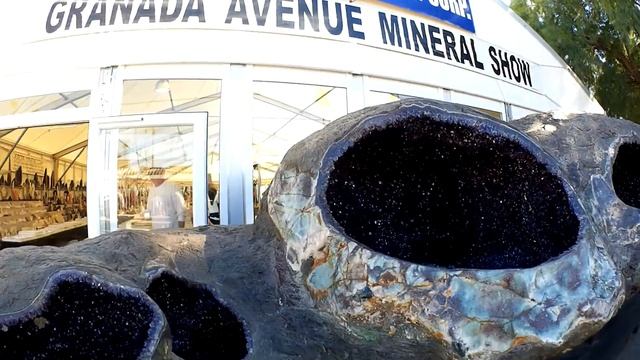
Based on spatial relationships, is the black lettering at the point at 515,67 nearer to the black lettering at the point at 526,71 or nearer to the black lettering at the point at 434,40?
the black lettering at the point at 526,71

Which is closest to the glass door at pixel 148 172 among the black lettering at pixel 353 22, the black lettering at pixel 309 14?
the black lettering at pixel 309 14

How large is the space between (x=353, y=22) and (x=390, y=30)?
417 mm

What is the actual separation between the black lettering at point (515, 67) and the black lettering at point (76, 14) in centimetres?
466

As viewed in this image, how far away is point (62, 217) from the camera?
9078mm

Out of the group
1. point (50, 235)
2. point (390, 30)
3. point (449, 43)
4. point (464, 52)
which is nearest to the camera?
point (390, 30)

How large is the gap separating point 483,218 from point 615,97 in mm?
10285

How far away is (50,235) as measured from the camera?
8195mm

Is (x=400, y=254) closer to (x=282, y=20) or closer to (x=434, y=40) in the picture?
(x=282, y=20)

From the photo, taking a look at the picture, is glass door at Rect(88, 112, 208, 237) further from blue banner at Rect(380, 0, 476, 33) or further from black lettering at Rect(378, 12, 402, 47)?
blue banner at Rect(380, 0, 476, 33)

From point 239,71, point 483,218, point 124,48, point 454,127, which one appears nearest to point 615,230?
point 483,218

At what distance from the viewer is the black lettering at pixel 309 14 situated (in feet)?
18.3

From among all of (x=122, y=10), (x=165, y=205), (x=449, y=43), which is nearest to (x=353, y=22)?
(x=449, y=43)

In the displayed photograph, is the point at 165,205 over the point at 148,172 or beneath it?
beneath

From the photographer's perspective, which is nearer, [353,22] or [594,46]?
[353,22]
